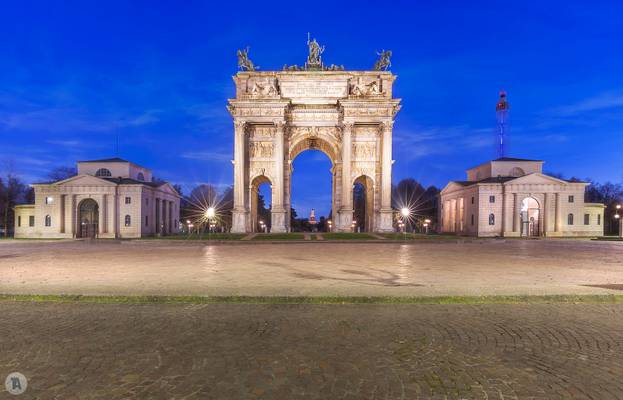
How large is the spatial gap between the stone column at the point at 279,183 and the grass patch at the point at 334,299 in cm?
3843

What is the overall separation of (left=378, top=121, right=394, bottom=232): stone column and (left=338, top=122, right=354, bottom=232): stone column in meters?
4.57

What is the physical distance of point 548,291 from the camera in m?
9.82

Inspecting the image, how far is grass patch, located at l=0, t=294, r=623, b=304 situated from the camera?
910 centimetres

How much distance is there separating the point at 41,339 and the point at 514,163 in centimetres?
7436

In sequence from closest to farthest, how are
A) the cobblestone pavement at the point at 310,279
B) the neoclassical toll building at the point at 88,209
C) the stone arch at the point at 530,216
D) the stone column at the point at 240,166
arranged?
the cobblestone pavement at the point at 310,279
the stone column at the point at 240,166
the neoclassical toll building at the point at 88,209
the stone arch at the point at 530,216

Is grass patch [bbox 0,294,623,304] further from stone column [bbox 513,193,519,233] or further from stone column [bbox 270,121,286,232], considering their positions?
stone column [bbox 513,193,519,233]

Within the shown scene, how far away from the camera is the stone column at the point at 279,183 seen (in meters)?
48.0

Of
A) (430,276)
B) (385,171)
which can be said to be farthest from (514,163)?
(430,276)

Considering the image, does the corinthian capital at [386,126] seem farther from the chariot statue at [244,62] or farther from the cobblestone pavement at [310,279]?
the cobblestone pavement at [310,279]

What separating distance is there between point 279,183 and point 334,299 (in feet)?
135

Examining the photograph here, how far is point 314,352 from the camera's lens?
5.64 meters

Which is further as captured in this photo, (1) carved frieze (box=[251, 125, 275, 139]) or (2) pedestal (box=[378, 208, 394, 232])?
(1) carved frieze (box=[251, 125, 275, 139])

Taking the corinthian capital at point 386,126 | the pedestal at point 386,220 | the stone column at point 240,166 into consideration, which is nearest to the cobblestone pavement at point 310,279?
the pedestal at point 386,220

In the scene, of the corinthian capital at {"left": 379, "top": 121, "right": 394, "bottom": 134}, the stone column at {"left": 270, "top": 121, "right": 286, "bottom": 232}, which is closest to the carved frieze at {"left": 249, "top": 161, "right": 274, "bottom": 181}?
the stone column at {"left": 270, "top": 121, "right": 286, "bottom": 232}
